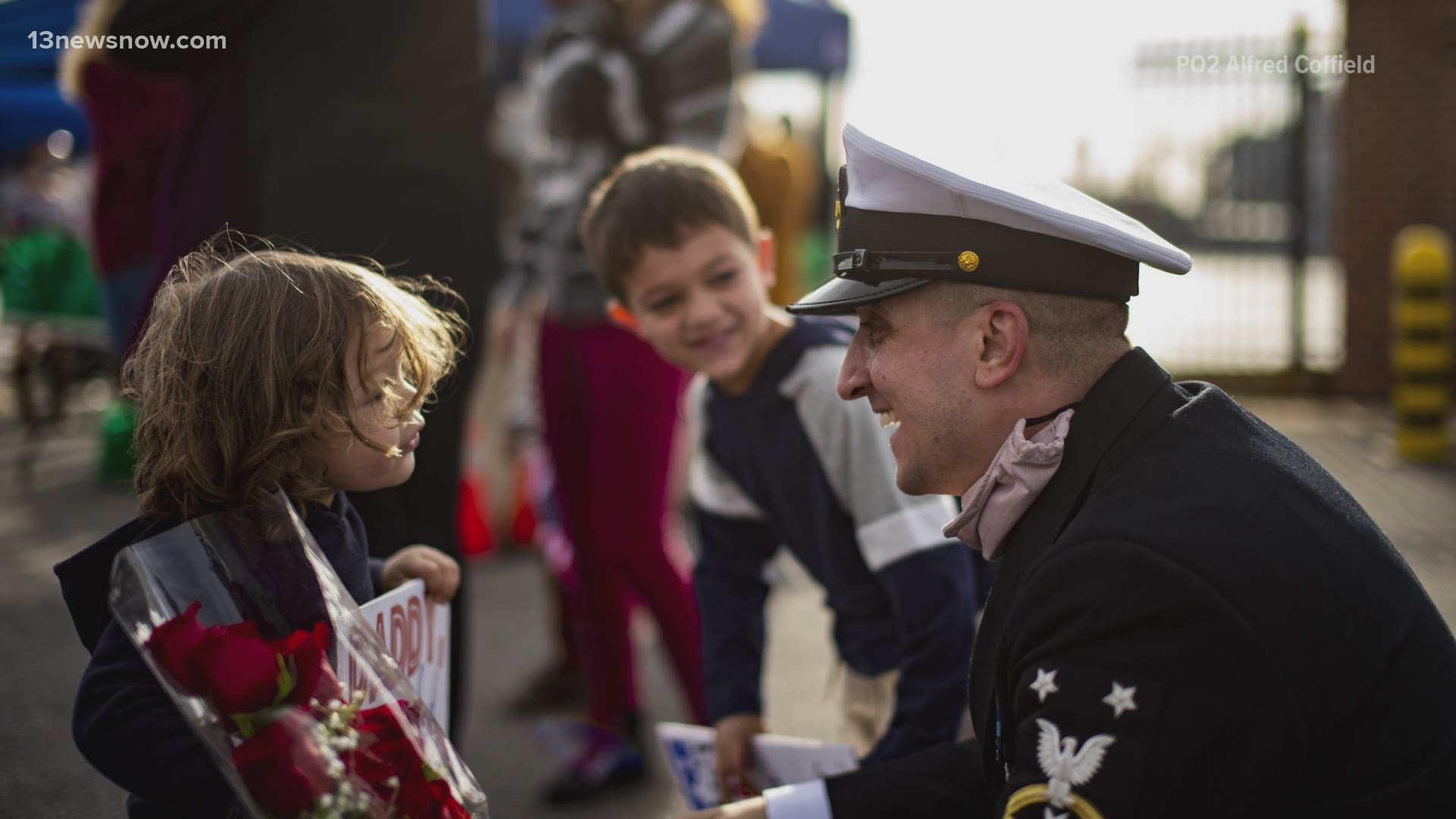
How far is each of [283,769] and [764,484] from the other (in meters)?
1.43

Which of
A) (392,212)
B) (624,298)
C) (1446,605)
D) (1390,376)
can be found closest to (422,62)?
(392,212)

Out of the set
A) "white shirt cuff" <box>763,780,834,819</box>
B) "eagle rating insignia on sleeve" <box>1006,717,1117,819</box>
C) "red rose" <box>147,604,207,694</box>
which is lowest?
"white shirt cuff" <box>763,780,834,819</box>

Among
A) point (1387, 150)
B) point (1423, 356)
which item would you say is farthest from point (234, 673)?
point (1387, 150)

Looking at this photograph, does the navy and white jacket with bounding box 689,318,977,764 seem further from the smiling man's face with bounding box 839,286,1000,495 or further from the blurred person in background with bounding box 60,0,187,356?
the blurred person in background with bounding box 60,0,187,356

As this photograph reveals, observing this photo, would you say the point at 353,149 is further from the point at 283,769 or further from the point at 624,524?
the point at 283,769

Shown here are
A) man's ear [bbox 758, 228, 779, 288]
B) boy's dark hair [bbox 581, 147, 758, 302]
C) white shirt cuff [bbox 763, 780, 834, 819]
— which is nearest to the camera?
white shirt cuff [bbox 763, 780, 834, 819]

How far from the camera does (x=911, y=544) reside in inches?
92.8

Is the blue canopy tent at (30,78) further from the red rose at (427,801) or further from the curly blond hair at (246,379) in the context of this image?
the red rose at (427,801)

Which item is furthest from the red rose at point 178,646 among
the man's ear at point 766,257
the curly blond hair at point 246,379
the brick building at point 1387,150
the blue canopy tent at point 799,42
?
the brick building at point 1387,150

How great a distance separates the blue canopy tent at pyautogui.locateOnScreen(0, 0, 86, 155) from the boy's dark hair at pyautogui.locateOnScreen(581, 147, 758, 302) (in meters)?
5.15

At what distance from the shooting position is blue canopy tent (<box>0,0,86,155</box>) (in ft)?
25.4

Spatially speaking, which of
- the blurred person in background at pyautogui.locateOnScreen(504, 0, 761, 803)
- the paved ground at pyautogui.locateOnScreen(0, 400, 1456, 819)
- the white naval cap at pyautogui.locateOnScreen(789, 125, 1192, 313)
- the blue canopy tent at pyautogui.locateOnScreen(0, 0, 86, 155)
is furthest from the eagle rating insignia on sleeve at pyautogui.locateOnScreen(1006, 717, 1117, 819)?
the blue canopy tent at pyautogui.locateOnScreen(0, 0, 86, 155)

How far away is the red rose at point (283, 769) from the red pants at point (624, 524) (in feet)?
7.38

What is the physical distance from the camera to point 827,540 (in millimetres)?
2562
